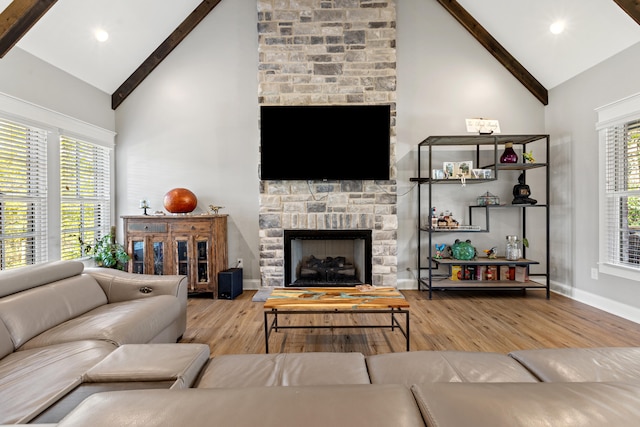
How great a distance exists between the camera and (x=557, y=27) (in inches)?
135

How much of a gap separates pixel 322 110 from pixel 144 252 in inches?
112

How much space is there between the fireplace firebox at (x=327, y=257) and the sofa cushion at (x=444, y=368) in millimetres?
2606

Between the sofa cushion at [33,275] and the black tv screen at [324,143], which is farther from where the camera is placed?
the black tv screen at [324,143]

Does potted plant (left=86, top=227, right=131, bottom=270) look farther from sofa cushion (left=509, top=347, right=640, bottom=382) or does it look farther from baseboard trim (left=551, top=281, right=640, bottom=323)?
baseboard trim (left=551, top=281, right=640, bottom=323)

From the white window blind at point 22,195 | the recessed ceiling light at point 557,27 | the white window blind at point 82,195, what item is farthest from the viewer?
the white window blind at point 82,195

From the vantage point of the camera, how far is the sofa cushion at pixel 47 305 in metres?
1.74

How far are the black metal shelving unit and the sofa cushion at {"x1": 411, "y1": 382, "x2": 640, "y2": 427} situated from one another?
308 cm

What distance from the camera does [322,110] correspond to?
3.98m

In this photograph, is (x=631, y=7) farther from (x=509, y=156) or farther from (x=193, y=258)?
(x=193, y=258)

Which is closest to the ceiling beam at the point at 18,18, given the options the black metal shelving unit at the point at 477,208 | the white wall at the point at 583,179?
the black metal shelving unit at the point at 477,208

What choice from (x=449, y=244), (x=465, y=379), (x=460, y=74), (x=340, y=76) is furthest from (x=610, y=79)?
(x=465, y=379)

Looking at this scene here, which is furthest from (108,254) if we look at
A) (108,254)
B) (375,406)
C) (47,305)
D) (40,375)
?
(375,406)

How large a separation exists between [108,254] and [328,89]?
3399 mm

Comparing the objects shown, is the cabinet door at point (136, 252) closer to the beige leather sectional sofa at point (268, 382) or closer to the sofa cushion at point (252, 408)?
the beige leather sectional sofa at point (268, 382)
